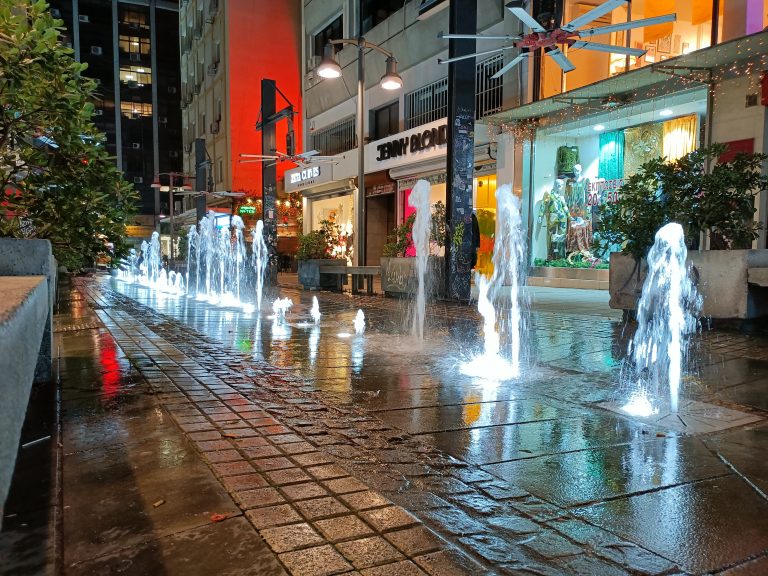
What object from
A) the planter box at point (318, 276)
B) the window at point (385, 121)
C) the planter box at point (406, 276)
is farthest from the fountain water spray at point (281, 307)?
the window at point (385, 121)

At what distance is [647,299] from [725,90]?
6.13m

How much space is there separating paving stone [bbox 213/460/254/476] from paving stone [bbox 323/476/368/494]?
17.9 inches

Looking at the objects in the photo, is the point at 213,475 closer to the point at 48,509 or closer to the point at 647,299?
the point at 48,509

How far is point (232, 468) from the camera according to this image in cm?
315

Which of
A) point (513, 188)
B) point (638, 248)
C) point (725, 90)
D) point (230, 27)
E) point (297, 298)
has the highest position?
point (230, 27)

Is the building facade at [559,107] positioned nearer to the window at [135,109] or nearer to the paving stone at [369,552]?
the paving stone at [369,552]

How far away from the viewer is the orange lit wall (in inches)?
1435

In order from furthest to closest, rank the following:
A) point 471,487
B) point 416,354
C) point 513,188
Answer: point 513,188
point 416,354
point 471,487

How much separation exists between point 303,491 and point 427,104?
1904 centimetres

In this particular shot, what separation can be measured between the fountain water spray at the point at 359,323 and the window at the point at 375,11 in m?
16.7

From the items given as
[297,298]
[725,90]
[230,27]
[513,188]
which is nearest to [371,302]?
[297,298]

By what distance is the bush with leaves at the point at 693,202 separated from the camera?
8203 millimetres

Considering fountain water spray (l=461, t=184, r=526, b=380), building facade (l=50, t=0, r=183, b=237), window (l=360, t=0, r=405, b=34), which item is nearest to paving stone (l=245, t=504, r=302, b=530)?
fountain water spray (l=461, t=184, r=526, b=380)

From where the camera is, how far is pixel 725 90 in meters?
12.1
